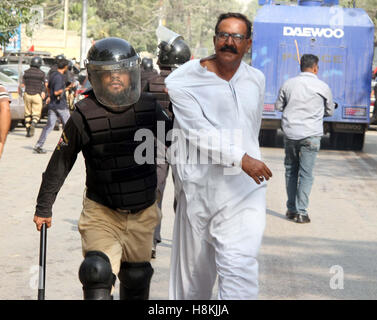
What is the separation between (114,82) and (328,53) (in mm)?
14055

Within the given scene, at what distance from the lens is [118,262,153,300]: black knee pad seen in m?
4.68

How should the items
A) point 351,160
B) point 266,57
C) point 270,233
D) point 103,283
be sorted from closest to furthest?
point 103,283 → point 270,233 → point 351,160 → point 266,57

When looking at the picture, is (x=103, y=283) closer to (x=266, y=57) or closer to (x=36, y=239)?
(x=36, y=239)

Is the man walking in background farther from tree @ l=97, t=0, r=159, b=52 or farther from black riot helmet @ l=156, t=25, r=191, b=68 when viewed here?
tree @ l=97, t=0, r=159, b=52

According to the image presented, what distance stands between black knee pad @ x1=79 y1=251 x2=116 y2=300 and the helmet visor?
34.6 inches

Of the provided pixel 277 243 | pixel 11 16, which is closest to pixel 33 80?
pixel 11 16

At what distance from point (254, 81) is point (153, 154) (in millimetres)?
728

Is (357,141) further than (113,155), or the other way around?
(357,141)

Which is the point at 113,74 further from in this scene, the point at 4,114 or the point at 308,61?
the point at 308,61

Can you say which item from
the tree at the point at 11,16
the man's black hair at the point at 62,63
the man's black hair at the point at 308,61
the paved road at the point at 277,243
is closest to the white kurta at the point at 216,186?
the paved road at the point at 277,243

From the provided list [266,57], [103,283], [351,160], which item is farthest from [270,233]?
[266,57]

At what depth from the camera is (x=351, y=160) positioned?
16484 mm

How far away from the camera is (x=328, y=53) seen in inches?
707

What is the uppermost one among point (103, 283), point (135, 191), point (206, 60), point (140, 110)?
point (206, 60)
